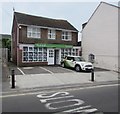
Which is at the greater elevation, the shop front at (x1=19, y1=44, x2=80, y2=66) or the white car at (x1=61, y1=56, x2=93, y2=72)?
the shop front at (x1=19, y1=44, x2=80, y2=66)

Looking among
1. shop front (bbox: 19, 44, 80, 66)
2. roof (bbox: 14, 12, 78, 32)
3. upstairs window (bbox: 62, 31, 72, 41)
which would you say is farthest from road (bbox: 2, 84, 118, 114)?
upstairs window (bbox: 62, 31, 72, 41)

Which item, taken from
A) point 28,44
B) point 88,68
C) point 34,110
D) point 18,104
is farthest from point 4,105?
point 28,44

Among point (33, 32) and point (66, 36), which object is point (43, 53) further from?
point (66, 36)

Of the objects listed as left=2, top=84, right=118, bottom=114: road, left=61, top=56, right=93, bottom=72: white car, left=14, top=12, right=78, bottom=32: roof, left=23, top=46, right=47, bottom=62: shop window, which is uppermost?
left=14, top=12, right=78, bottom=32: roof

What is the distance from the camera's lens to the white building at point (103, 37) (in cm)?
2342

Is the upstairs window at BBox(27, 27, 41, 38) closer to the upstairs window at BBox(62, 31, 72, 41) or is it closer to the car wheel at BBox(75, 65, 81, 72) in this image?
the upstairs window at BBox(62, 31, 72, 41)

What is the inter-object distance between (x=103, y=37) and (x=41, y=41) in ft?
26.7

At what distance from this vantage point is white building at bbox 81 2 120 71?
76.8 feet

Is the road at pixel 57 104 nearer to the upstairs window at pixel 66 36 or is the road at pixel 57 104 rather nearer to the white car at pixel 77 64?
the white car at pixel 77 64

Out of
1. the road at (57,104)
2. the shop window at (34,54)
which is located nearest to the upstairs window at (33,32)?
the shop window at (34,54)

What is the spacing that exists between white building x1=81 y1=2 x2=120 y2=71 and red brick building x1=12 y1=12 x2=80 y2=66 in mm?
2695

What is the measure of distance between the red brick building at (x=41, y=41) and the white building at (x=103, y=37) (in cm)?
270

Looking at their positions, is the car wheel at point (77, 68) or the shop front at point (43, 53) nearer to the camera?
the car wheel at point (77, 68)

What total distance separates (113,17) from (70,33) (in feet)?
25.4
